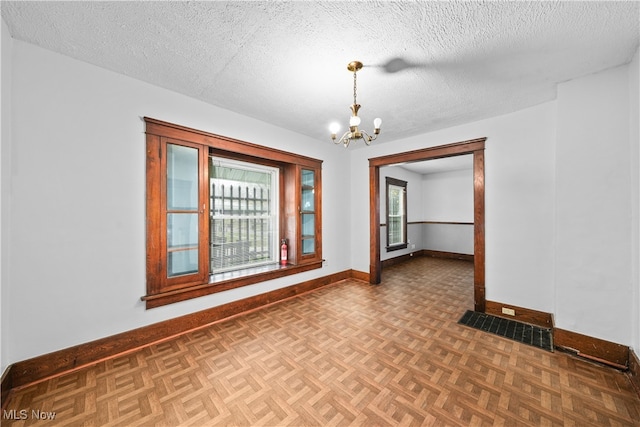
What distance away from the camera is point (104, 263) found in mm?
2150

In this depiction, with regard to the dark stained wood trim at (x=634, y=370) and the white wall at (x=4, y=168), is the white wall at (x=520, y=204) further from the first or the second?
the white wall at (x=4, y=168)

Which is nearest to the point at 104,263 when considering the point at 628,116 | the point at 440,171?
the point at 628,116

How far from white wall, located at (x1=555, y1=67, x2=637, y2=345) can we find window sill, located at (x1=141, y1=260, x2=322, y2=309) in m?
3.09

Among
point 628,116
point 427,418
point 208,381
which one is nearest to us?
point 427,418

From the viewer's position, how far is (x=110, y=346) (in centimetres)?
215

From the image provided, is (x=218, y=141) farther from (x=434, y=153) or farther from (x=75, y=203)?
(x=434, y=153)

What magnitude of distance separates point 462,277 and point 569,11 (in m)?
4.44

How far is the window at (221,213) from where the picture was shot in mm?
2447

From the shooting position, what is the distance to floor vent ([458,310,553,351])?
2461 mm

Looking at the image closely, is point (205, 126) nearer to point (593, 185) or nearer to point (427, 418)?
point (427, 418)

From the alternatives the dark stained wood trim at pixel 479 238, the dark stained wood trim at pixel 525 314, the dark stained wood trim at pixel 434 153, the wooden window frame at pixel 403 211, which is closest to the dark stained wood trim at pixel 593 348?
the dark stained wood trim at pixel 525 314

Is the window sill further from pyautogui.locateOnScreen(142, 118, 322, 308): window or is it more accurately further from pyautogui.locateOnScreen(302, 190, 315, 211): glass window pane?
pyautogui.locateOnScreen(302, 190, 315, 211): glass window pane

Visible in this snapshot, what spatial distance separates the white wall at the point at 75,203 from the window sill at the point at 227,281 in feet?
0.34

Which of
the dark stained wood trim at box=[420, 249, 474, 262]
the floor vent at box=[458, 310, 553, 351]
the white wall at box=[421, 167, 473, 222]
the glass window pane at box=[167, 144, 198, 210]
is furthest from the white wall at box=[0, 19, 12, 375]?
the white wall at box=[421, 167, 473, 222]
